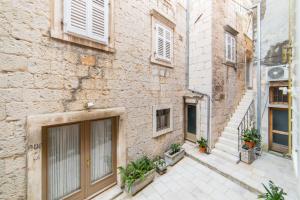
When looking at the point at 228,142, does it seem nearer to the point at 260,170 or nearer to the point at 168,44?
the point at 260,170

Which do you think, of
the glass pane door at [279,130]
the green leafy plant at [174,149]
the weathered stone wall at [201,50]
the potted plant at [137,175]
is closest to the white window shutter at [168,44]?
the weathered stone wall at [201,50]

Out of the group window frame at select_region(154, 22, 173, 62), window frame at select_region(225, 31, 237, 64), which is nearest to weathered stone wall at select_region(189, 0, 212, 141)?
window frame at select_region(225, 31, 237, 64)

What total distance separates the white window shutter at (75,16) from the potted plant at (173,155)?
475 centimetres

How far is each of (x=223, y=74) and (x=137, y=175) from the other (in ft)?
18.5

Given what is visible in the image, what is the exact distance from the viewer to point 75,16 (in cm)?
307

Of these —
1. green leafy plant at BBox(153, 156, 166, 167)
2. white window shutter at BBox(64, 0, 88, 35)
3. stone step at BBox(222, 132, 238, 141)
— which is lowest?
green leafy plant at BBox(153, 156, 166, 167)

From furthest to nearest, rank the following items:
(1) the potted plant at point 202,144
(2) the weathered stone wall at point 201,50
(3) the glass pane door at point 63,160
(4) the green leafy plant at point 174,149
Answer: (2) the weathered stone wall at point 201,50, (1) the potted plant at point 202,144, (4) the green leafy plant at point 174,149, (3) the glass pane door at point 63,160

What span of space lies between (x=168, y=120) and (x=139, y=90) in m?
2.14

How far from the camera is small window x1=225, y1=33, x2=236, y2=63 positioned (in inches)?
265

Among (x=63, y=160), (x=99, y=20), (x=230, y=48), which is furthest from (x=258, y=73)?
(x=63, y=160)

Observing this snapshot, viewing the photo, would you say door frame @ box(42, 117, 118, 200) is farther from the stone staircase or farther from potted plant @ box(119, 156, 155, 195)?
the stone staircase

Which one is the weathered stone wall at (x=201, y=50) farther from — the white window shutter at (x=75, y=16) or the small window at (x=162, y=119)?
the white window shutter at (x=75, y=16)

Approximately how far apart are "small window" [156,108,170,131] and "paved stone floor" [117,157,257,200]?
158 cm

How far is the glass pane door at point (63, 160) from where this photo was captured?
304 cm
